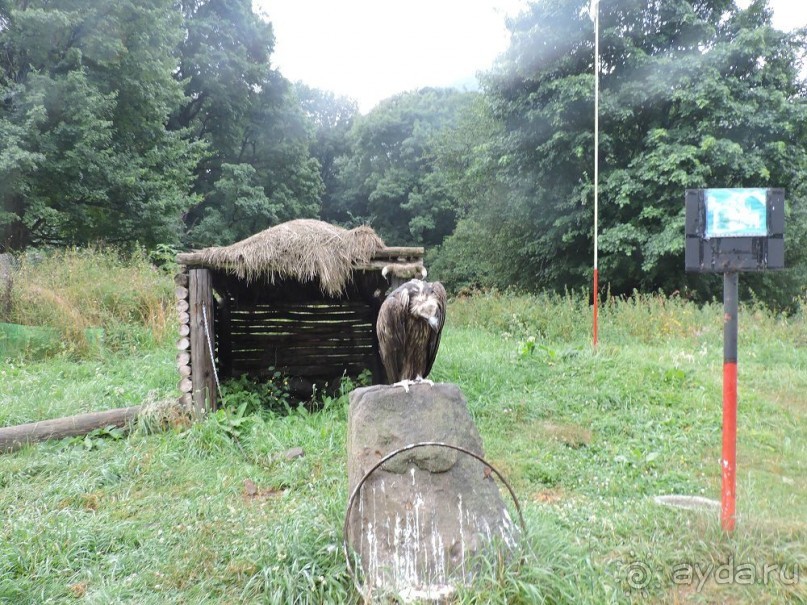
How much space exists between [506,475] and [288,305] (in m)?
3.81

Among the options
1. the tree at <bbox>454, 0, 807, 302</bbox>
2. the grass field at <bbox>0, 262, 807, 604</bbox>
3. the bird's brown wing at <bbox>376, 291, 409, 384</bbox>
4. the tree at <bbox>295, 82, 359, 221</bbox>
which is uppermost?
the tree at <bbox>295, 82, 359, 221</bbox>

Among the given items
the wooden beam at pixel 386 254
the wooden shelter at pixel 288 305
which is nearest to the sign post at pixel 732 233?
the wooden shelter at pixel 288 305

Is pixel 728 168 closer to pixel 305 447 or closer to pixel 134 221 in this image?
pixel 305 447

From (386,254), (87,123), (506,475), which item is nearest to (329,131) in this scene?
(87,123)

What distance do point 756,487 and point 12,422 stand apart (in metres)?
6.35

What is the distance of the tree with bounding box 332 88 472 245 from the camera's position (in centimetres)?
2627

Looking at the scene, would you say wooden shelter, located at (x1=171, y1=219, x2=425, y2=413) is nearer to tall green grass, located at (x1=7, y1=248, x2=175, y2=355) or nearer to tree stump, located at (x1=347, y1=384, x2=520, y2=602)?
tree stump, located at (x1=347, y1=384, x2=520, y2=602)

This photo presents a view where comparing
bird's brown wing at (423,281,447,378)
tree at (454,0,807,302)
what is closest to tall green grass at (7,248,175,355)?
bird's brown wing at (423,281,447,378)

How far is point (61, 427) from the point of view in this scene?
5.03m

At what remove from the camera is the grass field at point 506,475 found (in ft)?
8.86

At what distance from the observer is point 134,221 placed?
1442 cm

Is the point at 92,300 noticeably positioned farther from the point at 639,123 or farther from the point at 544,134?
the point at 639,123

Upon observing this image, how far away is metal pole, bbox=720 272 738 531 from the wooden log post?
4.35 m

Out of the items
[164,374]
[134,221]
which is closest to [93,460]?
[164,374]
